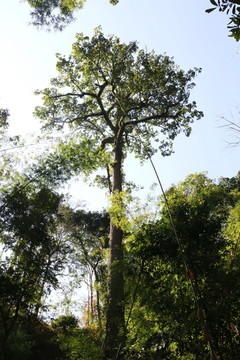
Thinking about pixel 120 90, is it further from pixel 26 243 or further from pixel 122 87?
pixel 26 243

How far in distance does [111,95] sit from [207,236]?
328 inches

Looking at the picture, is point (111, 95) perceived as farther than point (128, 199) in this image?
Yes

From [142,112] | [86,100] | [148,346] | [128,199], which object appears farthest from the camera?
[86,100]

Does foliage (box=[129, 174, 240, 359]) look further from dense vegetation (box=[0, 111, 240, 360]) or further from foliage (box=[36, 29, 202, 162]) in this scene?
foliage (box=[36, 29, 202, 162])

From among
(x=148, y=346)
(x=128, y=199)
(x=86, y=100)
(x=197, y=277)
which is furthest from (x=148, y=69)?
(x=148, y=346)

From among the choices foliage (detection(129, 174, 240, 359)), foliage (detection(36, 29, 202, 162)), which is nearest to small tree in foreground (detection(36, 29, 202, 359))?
foliage (detection(36, 29, 202, 162))

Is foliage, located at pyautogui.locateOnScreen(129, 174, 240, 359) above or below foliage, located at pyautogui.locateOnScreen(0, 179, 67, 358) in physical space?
below

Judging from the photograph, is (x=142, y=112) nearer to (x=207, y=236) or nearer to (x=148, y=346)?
(x=207, y=236)

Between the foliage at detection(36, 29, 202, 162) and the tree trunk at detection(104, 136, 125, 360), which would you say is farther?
the foliage at detection(36, 29, 202, 162)

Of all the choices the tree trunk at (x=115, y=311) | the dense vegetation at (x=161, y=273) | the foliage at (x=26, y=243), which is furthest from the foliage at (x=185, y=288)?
the foliage at (x=26, y=243)

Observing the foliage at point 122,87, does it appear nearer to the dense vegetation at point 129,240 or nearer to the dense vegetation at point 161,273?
the dense vegetation at point 129,240

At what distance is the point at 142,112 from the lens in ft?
31.8

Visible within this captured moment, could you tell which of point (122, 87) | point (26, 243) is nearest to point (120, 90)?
point (122, 87)

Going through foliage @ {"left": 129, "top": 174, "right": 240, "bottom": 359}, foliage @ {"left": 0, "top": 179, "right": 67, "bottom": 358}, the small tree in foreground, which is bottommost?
foliage @ {"left": 129, "top": 174, "right": 240, "bottom": 359}
